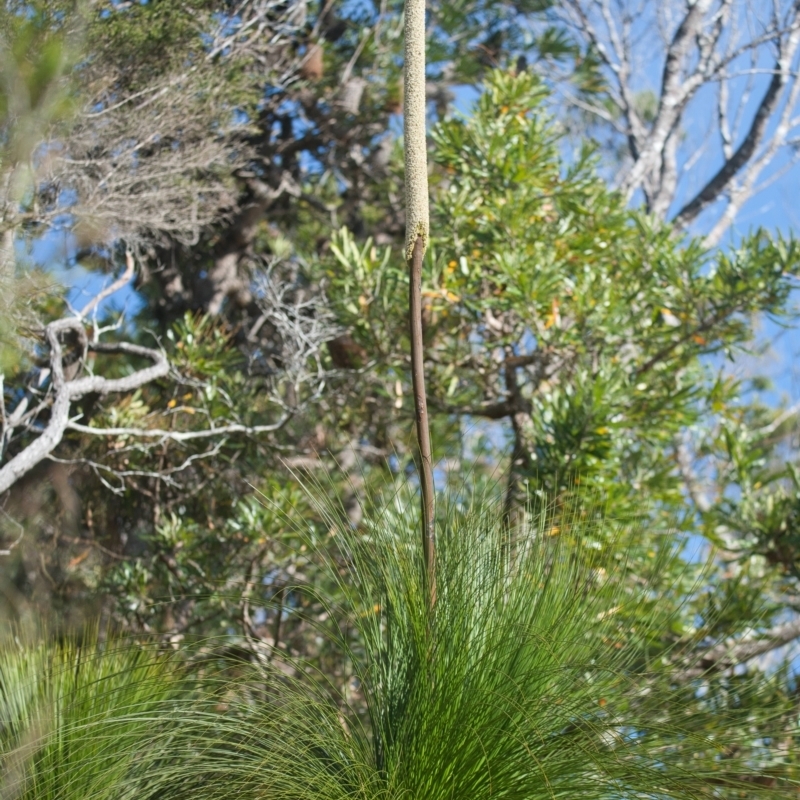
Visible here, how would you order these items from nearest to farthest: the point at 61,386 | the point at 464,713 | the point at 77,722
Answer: the point at 464,713
the point at 77,722
the point at 61,386

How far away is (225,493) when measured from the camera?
4906 millimetres

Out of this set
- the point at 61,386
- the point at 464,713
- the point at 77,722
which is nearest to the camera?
the point at 464,713

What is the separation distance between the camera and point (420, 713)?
1.94 metres

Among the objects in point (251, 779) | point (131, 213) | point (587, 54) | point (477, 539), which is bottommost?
point (251, 779)

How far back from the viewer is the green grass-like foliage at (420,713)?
6.03ft

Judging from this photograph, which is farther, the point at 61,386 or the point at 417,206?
the point at 61,386

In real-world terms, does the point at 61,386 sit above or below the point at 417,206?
above

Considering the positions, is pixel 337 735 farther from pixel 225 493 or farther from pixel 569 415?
pixel 225 493

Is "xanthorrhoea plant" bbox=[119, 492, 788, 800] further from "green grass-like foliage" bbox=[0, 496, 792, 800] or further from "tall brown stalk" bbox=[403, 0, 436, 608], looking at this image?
"tall brown stalk" bbox=[403, 0, 436, 608]

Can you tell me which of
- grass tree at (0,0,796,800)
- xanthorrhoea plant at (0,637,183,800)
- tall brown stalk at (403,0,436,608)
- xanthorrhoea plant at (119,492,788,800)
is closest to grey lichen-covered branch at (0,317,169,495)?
xanthorrhoea plant at (0,637,183,800)

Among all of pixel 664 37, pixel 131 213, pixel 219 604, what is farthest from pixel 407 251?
pixel 664 37

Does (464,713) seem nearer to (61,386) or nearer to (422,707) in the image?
(422,707)

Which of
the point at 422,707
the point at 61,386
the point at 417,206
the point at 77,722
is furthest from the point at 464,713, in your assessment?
the point at 61,386

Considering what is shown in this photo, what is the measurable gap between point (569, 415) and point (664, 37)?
5335 mm
